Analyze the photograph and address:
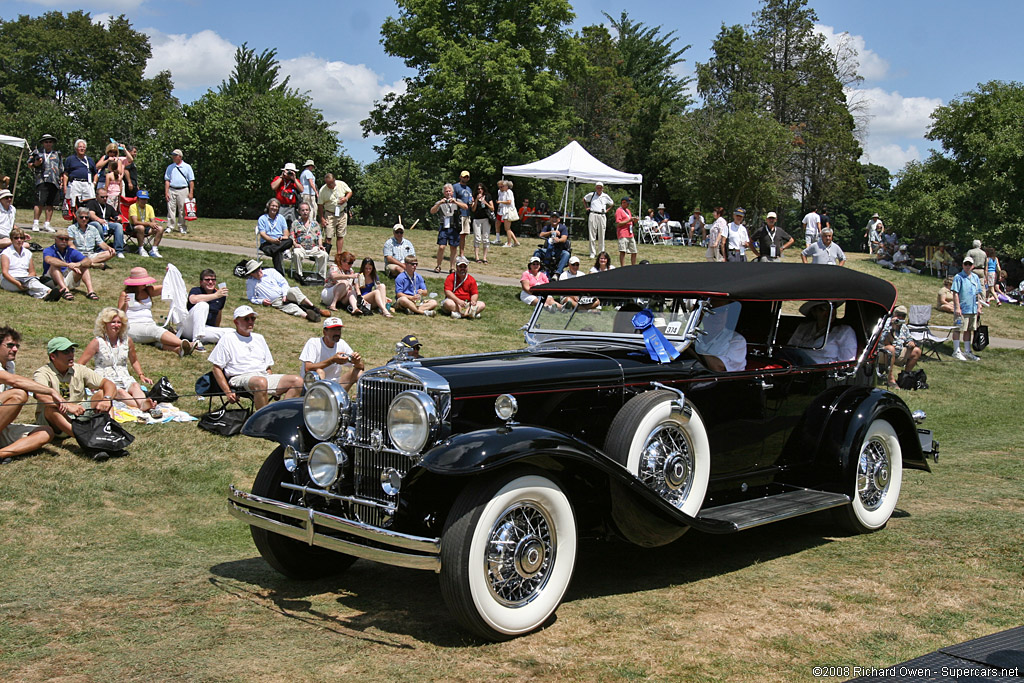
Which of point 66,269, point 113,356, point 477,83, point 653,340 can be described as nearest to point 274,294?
point 66,269

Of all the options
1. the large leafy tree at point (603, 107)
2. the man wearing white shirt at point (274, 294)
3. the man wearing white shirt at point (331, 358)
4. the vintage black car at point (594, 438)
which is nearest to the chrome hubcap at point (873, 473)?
Answer: the vintage black car at point (594, 438)

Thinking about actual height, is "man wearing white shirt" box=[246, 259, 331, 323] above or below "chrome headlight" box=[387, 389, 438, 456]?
above

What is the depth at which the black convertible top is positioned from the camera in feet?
20.2

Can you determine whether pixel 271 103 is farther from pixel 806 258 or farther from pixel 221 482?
pixel 221 482

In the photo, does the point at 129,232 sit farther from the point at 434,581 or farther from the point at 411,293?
the point at 434,581

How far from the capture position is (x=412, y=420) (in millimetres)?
4824

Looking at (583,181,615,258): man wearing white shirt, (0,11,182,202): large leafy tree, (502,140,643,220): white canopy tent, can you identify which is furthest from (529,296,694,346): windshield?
(0,11,182,202): large leafy tree

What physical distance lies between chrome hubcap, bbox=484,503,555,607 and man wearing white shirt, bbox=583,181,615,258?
16.5 m

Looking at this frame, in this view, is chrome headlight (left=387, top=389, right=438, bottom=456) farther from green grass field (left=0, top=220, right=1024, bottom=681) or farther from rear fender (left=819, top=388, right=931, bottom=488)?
rear fender (left=819, top=388, right=931, bottom=488)

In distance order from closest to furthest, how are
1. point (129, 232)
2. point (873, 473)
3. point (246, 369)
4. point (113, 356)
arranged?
point (873, 473) < point (113, 356) < point (246, 369) < point (129, 232)

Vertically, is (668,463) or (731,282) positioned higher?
(731,282)

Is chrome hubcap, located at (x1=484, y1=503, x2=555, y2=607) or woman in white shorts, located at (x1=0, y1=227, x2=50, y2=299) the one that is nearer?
chrome hubcap, located at (x1=484, y1=503, x2=555, y2=607)

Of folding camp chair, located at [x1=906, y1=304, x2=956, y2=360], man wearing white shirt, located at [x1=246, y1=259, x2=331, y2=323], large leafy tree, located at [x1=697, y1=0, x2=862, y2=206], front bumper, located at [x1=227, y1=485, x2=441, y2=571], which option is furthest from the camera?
large leafy tree, located at [x1=697, y1=0, x2=862, y2=206]

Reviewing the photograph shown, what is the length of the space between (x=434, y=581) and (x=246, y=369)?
4.96 metres
